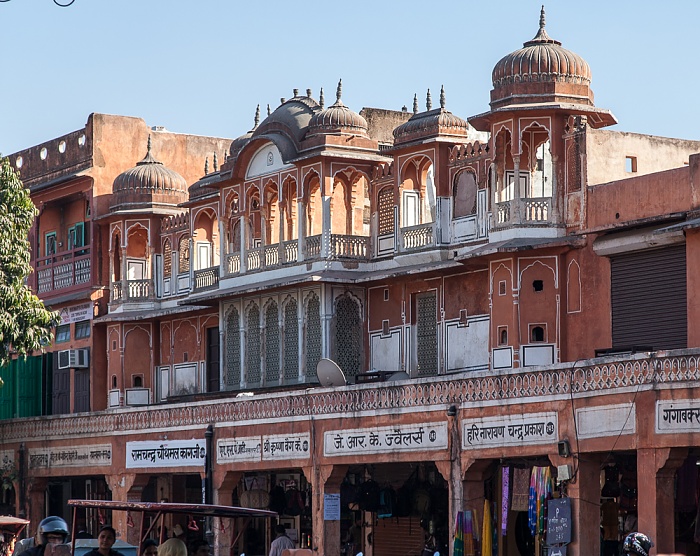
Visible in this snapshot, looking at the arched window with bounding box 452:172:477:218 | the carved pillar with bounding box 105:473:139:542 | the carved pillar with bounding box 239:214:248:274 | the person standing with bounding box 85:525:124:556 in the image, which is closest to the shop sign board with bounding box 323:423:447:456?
the arched window with bounding box 452:172:477:218

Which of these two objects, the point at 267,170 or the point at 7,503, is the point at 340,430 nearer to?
the point at 267,170

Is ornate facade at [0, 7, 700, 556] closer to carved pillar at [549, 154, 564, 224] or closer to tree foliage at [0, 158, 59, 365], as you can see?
carved pillar at [549, 154, 564, 224]

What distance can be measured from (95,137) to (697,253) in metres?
18.0

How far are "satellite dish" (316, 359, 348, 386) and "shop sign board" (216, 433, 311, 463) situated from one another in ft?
4.79

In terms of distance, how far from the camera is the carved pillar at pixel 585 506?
19.6m

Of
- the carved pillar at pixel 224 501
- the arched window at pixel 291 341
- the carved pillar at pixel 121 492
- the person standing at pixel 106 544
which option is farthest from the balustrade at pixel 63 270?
the person standing at pixel 106 544

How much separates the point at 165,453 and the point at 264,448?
3.39 meters

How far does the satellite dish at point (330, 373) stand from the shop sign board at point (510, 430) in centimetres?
515

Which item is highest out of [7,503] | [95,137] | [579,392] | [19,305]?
[95,137]

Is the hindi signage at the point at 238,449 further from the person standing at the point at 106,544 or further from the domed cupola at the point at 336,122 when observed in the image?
the person standing at the point at 106,544

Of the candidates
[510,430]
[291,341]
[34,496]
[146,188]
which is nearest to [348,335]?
[291,341]

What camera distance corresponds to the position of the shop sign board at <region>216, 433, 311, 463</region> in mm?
25438

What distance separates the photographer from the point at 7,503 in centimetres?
3638

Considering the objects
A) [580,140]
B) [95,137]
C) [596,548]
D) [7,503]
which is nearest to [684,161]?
[580,140]
